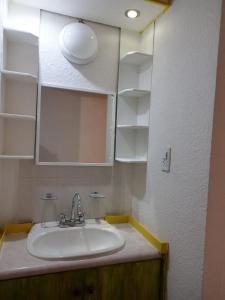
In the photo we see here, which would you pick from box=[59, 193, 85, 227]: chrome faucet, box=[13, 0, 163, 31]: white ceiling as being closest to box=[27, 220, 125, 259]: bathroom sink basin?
box=[59, 193, 85, 227]: chrome faucet

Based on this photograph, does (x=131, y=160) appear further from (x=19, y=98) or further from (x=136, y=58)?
(x=19, y=98)

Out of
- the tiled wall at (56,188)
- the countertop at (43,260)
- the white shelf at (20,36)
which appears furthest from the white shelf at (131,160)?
the white shelf at (20,36)

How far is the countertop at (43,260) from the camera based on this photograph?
3.31 feet

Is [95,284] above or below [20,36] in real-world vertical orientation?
below

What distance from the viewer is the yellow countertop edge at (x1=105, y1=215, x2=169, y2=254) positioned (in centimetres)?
122

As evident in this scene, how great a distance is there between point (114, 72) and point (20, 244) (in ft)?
4.17

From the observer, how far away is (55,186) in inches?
59.1

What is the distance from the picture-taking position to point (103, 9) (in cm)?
138

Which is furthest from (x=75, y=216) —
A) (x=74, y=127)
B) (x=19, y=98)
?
(x=19, y=98)

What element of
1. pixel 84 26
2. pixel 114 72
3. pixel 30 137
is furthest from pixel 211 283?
pixel 84 26

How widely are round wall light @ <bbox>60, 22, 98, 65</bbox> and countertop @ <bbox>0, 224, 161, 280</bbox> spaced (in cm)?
119

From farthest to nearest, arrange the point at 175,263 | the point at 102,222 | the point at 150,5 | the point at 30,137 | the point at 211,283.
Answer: the point at 102,222 → the point at 30,137 → the point at 150,5 → the point at 175,263 → the point at 211,283

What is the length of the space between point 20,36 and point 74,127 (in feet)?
2.06

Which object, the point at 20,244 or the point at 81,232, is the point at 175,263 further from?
the point at 20,244
